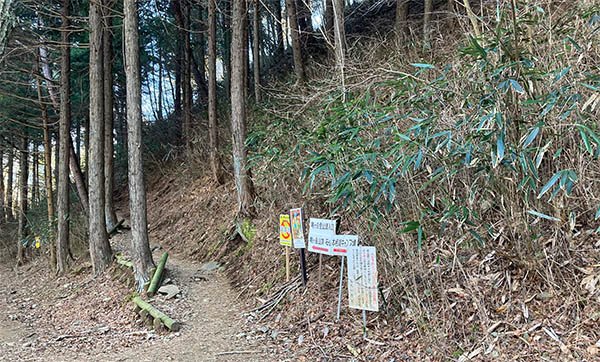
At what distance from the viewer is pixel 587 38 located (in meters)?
3.34

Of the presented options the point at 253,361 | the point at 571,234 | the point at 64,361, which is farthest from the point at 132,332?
the point at 571,234

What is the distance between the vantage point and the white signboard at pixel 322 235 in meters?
4.50

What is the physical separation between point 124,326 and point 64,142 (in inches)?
243

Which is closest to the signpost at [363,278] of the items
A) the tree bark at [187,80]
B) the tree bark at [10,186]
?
the tree bark at [187,80]

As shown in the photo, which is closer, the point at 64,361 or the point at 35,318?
the point at 64,361

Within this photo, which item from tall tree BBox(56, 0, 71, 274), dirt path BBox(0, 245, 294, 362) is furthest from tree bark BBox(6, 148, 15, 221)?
dirt path BBox(0, 245, 294, 362)

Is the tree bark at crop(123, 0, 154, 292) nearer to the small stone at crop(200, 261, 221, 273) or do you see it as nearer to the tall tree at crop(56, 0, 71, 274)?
the small stone at crop(200, 261, 221, 273)

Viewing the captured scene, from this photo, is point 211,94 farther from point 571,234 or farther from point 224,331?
point 571,234

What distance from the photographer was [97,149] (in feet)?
27.5

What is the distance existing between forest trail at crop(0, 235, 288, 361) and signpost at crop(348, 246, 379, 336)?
1.05m

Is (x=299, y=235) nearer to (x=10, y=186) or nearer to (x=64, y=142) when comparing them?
(x=64, y=142)

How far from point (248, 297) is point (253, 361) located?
6.50 feet

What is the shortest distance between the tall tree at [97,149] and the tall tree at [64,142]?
151 centimetres

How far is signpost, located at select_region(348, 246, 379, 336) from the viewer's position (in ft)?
12.6
